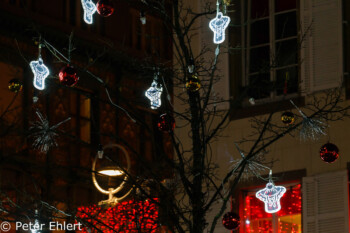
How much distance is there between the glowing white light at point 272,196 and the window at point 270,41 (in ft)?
8.85

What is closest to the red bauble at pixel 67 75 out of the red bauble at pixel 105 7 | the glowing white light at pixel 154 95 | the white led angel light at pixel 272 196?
the red bauble at pixel 105 7

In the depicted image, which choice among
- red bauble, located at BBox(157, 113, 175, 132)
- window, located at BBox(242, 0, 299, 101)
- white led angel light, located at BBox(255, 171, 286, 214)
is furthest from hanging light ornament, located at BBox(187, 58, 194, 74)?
window, located at BBox(242, 0, 299, 101)

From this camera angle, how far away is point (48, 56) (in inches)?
1363

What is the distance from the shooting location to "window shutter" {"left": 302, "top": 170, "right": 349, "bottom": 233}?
58.4 ft

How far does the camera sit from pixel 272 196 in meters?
16.8

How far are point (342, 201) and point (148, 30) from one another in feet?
Answer: 69.9

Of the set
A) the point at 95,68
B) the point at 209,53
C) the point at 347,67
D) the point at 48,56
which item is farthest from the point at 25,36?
the point at 347,67

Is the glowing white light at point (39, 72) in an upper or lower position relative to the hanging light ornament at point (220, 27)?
lower

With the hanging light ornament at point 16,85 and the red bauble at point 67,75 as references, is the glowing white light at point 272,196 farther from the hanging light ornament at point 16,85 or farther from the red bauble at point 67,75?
the hanging light ornament at point 16,85

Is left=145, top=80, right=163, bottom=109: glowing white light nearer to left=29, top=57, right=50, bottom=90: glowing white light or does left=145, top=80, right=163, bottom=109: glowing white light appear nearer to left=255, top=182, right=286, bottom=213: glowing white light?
left=29, top=57, right=50, bottom=90: glowing white light

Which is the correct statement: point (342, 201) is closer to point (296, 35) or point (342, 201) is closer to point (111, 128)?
point (296, 35)

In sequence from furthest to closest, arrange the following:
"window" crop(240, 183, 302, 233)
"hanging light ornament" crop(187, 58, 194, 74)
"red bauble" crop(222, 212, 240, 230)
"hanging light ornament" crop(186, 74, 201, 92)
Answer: "window" crop(240, 183, 302, 233) < "red bauble" crop(222, 212, 240, 230) < "hanging light ornament" crop(187, 58, 194, 74) < "hanging light ornament" crop(186, 74, 201, 92)

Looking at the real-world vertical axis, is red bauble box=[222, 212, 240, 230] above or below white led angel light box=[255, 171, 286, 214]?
below

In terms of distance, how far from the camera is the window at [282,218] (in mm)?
18516
